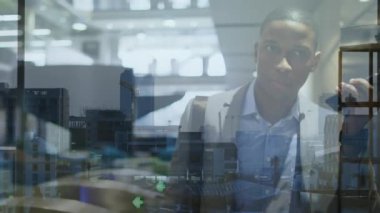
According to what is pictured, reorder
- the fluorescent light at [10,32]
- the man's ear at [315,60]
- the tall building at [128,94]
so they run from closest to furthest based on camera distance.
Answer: the man's ear at [315,60] → the tall building at [128,94] → the fluorescent light at [10,32]

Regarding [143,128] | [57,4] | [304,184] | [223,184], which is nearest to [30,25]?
[57,4]

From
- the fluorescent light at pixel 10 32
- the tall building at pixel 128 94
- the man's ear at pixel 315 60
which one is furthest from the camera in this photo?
the fluorescent light at pixel 10 32

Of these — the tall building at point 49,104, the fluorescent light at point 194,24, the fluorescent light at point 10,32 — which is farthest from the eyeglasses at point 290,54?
the fluorescent light at point 10,32

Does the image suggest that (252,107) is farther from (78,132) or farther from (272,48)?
(78,132)

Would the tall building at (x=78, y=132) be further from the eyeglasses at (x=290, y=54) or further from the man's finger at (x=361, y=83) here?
the man's finger at (x=361, y=83)

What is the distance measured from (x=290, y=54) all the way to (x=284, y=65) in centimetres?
5

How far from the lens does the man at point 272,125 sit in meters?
1.82

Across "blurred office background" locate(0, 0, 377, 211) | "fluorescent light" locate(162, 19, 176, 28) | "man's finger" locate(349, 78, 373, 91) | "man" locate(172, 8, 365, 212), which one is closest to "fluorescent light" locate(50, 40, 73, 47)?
"blurred office background" locate(0, 0, 377, 211)

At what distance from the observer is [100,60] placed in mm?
1941

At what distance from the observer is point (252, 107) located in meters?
1.88

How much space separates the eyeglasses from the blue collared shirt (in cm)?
13

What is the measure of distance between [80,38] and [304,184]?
3.31 ft

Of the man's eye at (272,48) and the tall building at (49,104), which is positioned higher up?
the man's eye at (272,48)

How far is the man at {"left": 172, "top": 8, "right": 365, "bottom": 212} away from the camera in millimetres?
1820
